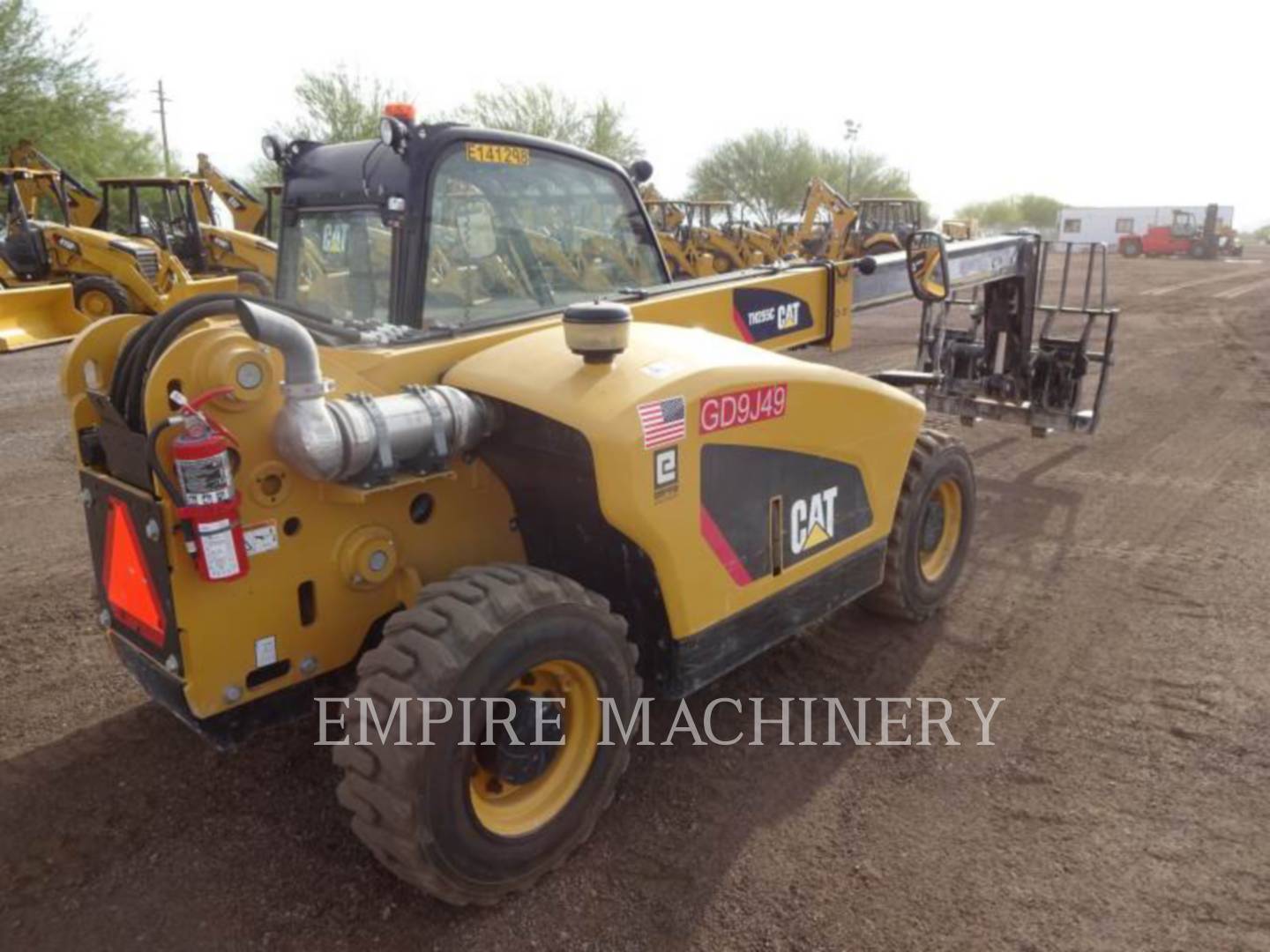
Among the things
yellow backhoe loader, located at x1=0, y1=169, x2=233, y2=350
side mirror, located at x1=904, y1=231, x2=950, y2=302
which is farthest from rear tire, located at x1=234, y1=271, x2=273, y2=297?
yellow backhoe loader, located at x1=0, y1=169, x2=233, y2=350

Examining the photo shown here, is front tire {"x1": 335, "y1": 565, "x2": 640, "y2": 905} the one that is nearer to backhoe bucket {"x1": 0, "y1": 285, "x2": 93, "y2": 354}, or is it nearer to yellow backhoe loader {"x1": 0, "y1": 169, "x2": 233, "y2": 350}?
backhoe bucket {"x1": 0, "y1": 285, "x2": 93, "y2": 354}

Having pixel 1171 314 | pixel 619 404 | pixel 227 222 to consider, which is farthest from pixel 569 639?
pixel 1171 314

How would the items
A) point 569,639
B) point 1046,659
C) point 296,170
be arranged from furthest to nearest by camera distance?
point 1046,659
point 296,170
point 569,639

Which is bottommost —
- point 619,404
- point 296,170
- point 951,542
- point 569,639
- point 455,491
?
point 951,542

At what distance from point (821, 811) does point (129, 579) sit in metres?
2.33

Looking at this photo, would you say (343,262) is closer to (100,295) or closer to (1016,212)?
(100,295)

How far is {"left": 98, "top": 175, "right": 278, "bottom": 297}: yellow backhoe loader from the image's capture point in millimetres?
15906

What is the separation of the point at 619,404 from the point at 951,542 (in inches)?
104

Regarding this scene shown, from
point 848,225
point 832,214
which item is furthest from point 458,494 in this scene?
point 832,214

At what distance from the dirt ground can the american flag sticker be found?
51.1 inches

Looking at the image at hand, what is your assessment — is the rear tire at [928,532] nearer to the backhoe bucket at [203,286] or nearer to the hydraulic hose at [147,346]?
the hydraulic hose at [147,346]

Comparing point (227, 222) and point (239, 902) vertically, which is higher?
point (227, 222)

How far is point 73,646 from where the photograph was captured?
14.2 ft

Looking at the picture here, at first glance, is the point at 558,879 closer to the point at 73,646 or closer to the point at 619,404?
the point at 619,404
